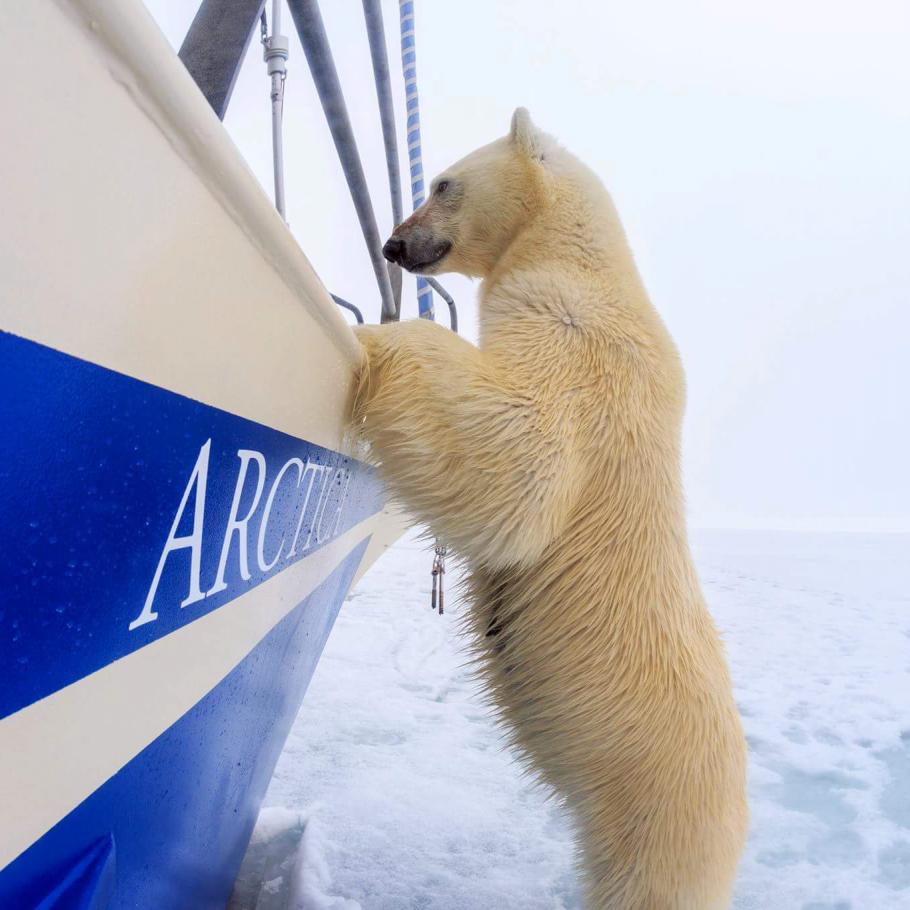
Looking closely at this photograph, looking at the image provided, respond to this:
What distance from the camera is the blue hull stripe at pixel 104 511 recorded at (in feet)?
1.22

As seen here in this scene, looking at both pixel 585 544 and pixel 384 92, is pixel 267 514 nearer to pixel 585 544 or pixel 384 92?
pixel 585 544

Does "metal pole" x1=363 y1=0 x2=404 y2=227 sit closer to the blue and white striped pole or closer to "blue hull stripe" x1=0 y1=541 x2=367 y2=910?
the blue and white striped pole

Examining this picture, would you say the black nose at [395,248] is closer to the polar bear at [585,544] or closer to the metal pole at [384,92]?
the polar bear at [585,544]

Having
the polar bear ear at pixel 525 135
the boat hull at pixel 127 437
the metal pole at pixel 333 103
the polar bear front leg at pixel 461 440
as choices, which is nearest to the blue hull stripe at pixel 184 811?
the boat hull at pixel 127 437

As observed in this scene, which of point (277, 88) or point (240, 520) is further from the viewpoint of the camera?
point (277, 88)

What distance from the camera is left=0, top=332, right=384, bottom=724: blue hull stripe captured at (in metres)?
0.37

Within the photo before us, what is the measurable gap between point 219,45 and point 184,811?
1384 millimetres

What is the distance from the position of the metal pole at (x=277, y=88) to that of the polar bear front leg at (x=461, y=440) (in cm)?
39

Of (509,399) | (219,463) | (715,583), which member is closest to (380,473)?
(509,399)

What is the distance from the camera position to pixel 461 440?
3.00 feet

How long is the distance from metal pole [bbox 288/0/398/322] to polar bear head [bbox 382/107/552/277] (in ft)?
1.28

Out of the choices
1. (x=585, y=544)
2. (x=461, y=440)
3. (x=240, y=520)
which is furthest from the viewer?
(x=585, y=544)

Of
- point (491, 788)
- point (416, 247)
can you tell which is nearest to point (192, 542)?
point (416, 247)

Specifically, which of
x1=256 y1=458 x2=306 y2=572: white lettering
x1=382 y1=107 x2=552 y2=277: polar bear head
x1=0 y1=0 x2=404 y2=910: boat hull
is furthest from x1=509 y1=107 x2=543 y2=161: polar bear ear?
x1=256 y1=458 x2=306 y2=572: white lettering
